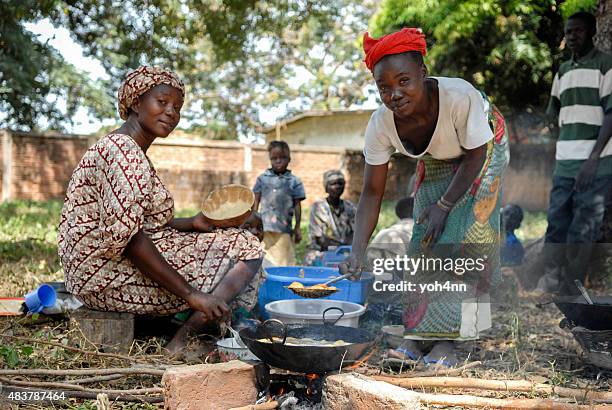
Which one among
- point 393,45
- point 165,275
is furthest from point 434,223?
point 165,275

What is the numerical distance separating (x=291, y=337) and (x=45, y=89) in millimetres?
15604

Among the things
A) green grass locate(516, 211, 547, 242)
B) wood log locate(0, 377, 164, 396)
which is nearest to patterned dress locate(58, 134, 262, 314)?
wood log locate(0, 377, 164, 396)

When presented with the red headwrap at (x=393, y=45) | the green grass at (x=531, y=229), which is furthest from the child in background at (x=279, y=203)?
the green grass at (x=531, y=229)

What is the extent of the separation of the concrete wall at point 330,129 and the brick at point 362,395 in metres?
18.6

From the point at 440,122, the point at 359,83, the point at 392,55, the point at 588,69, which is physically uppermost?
the point at 359,83

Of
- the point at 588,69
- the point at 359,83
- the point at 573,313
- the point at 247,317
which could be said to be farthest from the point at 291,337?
the point at 359,83

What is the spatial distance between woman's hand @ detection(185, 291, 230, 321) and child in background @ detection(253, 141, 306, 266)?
3050 mm

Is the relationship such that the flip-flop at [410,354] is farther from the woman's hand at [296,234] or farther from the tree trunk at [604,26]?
the tree trunk at [604,26]

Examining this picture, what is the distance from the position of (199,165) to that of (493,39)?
289 inches

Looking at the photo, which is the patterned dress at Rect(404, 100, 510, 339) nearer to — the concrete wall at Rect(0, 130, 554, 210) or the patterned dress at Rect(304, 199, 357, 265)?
the patterned dress at Rect(304, 199, 357, 265)

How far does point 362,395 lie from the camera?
1.99 metres

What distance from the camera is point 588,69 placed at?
4.70 metres

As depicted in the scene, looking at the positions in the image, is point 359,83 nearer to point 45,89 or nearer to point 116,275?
point 45,89

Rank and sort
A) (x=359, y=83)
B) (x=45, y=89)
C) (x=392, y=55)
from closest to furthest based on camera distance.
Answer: (x=392, y=55), (x=45, y=89), (x=359, y=83)
